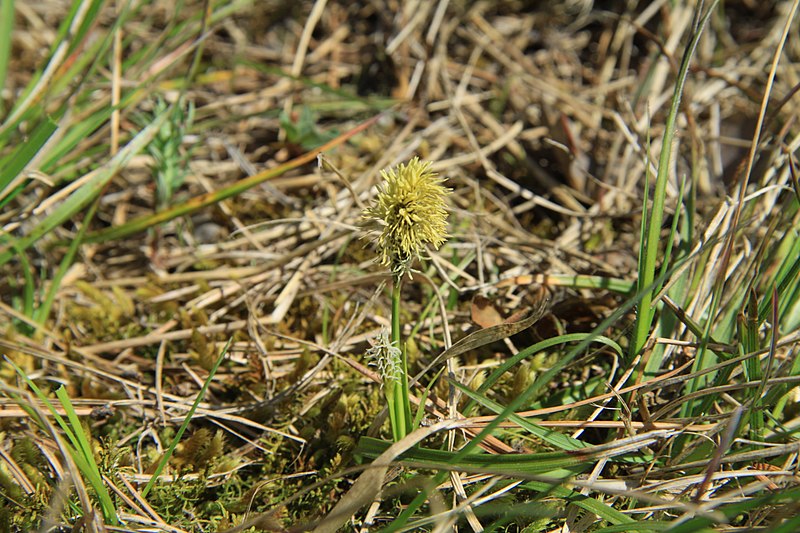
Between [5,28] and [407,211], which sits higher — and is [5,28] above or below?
above

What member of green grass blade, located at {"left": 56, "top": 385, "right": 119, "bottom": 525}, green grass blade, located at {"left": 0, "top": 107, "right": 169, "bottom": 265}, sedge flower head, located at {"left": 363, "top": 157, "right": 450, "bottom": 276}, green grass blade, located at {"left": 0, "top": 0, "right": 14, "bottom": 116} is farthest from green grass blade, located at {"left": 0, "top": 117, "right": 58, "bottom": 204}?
sedge flower head, located at {"left": 363, "top": 157, "right": 450, "bottom": 276}

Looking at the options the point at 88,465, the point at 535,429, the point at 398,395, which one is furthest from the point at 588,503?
the point at 88,465

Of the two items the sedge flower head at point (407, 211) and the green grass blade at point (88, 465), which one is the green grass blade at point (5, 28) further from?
the sedge flower head at point (407, 211)

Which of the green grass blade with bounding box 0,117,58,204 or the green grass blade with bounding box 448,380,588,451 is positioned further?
the green grass blade with bounding box 0,117,58,204

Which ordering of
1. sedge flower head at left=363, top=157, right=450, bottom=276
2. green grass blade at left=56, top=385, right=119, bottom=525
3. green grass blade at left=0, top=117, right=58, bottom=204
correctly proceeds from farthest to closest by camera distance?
green grass blade at left=0, top=117, right=58, bottom=204, green grass blade at left=56, top=385, right=119, bottom=525, sedge flower head at left=363, top=157, right=450, bottom=276

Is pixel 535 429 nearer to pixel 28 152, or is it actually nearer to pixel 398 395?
pixel 398 395

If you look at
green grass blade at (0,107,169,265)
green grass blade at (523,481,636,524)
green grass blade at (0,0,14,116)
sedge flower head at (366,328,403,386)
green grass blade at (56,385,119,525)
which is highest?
green grass blade at (0,0,14,116)

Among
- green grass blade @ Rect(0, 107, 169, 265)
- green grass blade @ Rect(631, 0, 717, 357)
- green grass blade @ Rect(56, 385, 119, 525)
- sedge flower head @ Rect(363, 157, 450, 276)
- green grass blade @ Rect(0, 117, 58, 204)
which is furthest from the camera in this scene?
green grass blade @ Rect(0, 107, 169, 265)

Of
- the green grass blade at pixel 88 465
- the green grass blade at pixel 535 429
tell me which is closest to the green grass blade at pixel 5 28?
the green grass blade at pixel 88 465

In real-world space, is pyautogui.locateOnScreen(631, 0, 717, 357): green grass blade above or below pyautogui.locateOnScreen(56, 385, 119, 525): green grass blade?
above

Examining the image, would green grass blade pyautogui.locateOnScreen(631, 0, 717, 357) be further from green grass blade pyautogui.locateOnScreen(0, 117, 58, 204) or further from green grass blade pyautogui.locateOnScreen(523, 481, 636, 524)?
green grass blade pyautogui.locateOnScreen(0, 117, 58, 204)
